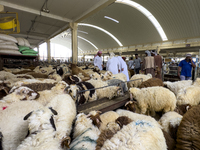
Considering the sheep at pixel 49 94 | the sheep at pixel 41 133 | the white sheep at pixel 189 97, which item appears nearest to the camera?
the sheep at pixel 41 133

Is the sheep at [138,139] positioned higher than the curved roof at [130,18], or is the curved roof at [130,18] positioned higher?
the curved roof at [130,18]

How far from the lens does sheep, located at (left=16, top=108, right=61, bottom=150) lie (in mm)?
1224

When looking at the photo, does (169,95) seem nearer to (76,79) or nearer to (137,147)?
(137,147)

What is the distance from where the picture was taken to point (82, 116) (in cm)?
175

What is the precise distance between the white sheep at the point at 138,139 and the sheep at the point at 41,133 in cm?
61

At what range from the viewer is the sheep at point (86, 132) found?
1329mm

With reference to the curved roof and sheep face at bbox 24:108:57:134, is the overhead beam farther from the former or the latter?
sheep face at bbox 24:108:57:134

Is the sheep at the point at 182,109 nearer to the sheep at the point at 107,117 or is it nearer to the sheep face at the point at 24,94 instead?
the sheep at the point at 107,117

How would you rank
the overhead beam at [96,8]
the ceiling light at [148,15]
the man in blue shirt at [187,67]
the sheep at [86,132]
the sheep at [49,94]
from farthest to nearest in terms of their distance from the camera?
1. the ceiling light at [148,15]
2. the overhead beam at [96,8]
3. the man in blue shirt at [187,67]
4. the sheep at [49,94]
5. the sheep at [86,132]

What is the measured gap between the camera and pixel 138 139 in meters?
1.16

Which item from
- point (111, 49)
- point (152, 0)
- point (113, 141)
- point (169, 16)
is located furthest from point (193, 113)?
point (111, 49)

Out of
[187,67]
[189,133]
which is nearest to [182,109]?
[189,133]

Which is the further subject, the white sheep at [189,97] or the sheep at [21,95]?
the white sheep at [189,97]

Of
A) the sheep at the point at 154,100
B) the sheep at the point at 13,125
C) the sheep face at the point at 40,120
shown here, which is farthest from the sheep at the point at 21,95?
the sheep at the point at 154,100
